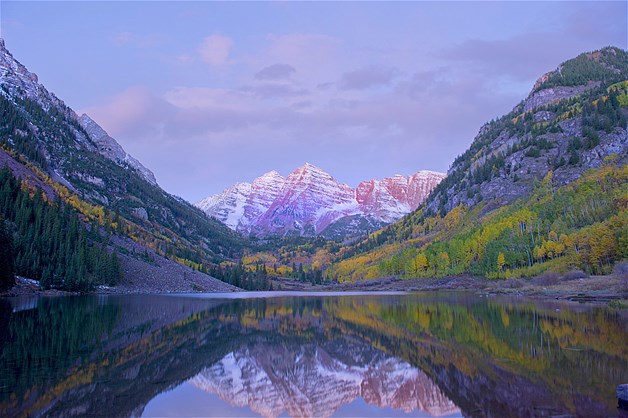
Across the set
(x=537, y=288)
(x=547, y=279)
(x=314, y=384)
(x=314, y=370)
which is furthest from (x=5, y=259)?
(x=547, y=279)

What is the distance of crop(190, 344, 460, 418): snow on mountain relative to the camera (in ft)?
67.7

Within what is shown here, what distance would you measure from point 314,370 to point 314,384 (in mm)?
3463

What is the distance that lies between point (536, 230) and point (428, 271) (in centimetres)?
4968

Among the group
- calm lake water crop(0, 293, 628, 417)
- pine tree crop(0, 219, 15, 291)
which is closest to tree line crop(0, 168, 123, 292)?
pine tree crop(0, 219, 15, 291)

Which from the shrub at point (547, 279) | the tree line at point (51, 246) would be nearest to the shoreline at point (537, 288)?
the shrub at point (547, 279)

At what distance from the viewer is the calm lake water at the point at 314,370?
19344mm

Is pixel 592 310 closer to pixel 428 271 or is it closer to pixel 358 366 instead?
pixel 358 366

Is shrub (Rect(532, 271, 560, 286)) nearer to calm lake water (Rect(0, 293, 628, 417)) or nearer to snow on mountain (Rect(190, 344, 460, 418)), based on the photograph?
calm lake water (Rect(0, 293, 628, 417))

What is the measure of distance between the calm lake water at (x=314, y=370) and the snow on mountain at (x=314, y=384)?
8 centimetres

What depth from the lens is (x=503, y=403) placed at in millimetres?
19188

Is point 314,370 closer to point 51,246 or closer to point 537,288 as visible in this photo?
point 537,288

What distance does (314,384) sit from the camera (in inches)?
974

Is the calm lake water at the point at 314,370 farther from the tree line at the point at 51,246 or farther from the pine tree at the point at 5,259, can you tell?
the tree line at the point at 51,246

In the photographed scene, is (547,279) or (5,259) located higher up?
(5,259)
